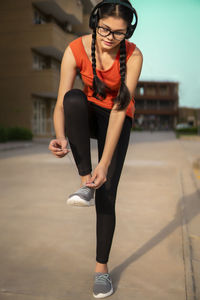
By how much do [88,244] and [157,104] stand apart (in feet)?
288

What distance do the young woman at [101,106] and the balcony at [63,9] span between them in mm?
22484

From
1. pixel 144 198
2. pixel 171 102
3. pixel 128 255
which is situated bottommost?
pixel 171 102

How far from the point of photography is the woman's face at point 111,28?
6.14 feet

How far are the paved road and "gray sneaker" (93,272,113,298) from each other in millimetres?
51

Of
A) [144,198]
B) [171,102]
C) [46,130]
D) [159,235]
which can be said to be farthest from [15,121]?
[171,102]

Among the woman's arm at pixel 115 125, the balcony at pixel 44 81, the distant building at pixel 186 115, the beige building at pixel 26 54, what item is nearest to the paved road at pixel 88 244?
the woman's arm at pixel 115 125

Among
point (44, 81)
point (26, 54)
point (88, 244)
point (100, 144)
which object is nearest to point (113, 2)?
point (100, 144)

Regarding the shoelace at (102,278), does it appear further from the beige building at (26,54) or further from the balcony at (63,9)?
the balcony at (63,9)

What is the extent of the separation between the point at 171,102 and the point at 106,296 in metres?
90.2

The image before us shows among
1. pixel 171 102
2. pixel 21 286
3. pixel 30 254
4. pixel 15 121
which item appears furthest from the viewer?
pixel 171 102

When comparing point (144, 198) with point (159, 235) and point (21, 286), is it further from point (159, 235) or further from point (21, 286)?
point (21, 286)

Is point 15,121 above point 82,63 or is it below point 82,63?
below

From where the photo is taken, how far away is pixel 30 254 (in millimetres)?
2697

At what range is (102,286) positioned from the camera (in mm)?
2051
